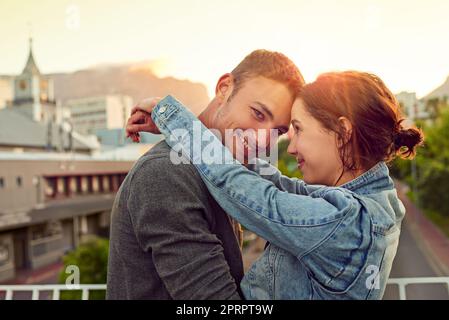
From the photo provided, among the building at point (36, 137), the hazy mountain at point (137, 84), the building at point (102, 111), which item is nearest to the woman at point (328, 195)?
the hazy mountain at point (137, 84)

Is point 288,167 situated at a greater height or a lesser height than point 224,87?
lesser

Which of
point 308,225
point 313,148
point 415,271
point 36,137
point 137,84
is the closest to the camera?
point 308,225

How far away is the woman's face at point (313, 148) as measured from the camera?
2.22ft

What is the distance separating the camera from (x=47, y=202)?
10.4 m

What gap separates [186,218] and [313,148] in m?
0.22

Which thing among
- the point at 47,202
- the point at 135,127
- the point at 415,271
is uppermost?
the point at 135,127

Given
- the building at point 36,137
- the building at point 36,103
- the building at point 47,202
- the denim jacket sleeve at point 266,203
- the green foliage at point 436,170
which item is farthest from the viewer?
the building at point 36,137

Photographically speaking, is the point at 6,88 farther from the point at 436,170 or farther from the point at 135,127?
the point at 436,170

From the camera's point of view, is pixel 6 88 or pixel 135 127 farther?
pixel 6 88

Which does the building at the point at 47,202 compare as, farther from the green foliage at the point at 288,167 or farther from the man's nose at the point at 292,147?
the man's nose at the point at 292,147

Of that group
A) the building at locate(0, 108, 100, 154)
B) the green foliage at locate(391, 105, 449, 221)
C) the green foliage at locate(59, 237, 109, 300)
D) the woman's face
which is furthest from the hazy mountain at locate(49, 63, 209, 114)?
the building at locate(0, 108, 100, 154)

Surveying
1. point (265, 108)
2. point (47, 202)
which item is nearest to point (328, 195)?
point (265, 108)

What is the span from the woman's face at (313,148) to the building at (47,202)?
9193mm
